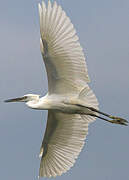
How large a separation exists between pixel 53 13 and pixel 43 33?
0.52m

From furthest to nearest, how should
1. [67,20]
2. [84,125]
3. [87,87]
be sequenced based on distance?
[84,125] < [87,87] < [67,20]

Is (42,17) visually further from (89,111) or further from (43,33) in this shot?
(89,111)

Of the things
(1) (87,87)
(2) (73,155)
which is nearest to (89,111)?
(1) (87,87)

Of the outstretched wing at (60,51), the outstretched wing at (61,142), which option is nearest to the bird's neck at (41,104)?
the outstretched wing at (60,51)

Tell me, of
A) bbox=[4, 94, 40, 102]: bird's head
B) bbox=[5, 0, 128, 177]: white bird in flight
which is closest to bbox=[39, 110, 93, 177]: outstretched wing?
bbox=[5, 0, 128, 177]: white bird in flight

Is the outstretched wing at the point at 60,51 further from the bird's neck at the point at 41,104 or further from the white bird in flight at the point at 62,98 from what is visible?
the bird's neck at the point at 41,104

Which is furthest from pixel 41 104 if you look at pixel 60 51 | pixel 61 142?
pixel 61 142

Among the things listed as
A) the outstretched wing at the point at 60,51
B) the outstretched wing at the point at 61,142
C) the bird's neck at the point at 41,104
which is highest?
the outstretched wing at the point at 60,51

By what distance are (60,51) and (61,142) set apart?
240 cm

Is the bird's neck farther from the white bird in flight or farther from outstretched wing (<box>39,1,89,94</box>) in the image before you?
outstretched wing (<box>39,1,89,94</box>)

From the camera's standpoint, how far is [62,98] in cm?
1215

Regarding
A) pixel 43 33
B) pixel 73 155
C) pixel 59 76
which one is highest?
pixel 43 33

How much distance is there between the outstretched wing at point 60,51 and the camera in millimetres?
11320

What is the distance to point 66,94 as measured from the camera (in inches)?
483
